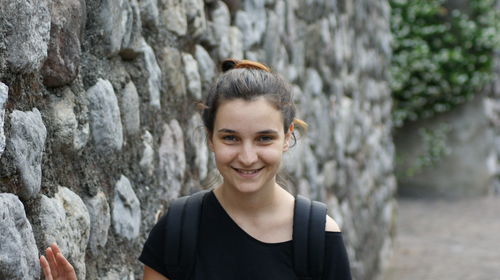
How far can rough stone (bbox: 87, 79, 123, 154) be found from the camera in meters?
1.79

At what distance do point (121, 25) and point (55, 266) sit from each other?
70 centimetres

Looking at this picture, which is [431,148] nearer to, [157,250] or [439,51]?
[439,51]

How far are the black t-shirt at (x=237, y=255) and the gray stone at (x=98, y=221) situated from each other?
0.16 meters

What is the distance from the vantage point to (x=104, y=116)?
1.82 meters

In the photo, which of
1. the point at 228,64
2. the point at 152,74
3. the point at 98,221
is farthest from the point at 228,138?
→ the point at 152,74

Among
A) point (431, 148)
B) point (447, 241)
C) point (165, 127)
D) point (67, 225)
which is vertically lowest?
point (447, 241)

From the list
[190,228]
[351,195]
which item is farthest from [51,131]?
[351,195]

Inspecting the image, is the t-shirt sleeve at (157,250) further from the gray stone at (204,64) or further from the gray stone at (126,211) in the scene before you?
the gray stone at (204,64)

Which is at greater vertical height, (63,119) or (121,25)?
(121,25)

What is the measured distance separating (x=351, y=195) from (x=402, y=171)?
4.25m

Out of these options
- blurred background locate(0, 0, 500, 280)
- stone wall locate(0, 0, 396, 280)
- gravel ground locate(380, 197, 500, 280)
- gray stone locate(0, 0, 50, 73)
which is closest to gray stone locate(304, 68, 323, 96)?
blurred background locate(0, 0, 500, 280)

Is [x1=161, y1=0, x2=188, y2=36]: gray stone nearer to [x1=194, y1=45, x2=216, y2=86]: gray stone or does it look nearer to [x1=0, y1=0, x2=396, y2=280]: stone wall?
[x1=0, y1=0, x2=396, y2=280]: stone wall

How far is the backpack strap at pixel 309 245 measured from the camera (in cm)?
163

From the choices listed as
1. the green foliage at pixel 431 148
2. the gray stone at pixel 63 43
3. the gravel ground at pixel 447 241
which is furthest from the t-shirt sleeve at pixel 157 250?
the green foliage at pixel 431 148
